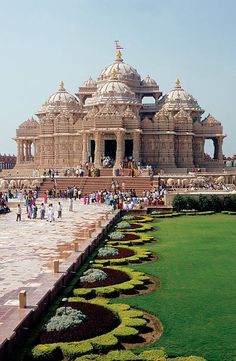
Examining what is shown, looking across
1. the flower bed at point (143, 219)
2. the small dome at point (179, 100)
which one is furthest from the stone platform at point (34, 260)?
the small dome at point (179, 100)

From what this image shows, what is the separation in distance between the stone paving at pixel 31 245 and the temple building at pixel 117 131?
89.3ft

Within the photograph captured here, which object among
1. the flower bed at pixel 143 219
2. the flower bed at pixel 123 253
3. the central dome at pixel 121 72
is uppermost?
the central dome at pixel 121 72

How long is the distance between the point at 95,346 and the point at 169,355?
4.64 ft

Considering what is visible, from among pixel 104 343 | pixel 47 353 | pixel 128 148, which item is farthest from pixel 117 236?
pixel 128 148

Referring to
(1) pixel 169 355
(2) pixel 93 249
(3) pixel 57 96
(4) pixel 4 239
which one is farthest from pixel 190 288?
(3) pixel 57 96

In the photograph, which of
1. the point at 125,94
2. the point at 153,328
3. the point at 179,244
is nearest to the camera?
the point at 153,328

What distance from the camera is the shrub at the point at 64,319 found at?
11430mm

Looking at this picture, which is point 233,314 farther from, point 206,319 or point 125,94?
point 125,94

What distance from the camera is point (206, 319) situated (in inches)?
493

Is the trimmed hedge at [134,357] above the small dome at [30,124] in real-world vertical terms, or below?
below

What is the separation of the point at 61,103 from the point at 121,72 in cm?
971

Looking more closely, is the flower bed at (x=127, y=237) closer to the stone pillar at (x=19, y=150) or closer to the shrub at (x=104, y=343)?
the shrub at (x=104, y=343)

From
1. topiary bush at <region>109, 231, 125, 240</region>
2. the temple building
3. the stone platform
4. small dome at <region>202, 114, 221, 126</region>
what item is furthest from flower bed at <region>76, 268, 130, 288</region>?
small dome at <region>202, 114, 221, 126</region>

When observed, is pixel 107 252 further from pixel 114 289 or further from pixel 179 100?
pixel 179 100
